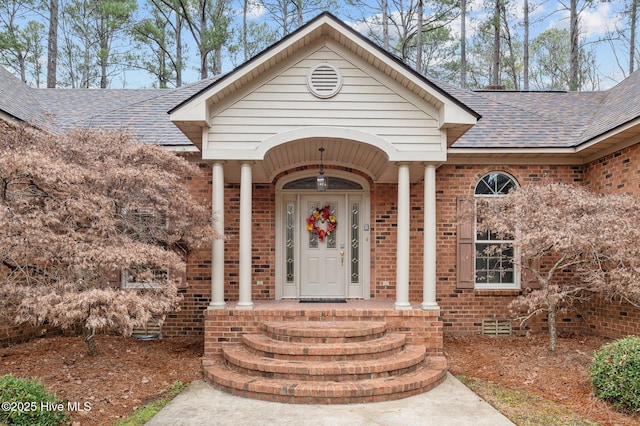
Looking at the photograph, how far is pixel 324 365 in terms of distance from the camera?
571 centimetres

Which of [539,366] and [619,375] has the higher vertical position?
[619,375]

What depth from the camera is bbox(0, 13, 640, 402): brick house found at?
682 centimetres

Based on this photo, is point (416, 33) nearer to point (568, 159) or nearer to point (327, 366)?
point (568, 159)

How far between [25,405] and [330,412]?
2.79 meters

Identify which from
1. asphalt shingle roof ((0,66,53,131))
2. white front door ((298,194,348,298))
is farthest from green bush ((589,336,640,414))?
asphalt shingle roof ((0,66,53,131))

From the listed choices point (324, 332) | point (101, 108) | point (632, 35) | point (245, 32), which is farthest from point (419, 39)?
point (324, 332)

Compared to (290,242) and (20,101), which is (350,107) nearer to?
(290,242)

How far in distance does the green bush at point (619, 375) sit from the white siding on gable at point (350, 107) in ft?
11.0

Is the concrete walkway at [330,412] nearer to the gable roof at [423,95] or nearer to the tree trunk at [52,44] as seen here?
the gable roof at [423,95]

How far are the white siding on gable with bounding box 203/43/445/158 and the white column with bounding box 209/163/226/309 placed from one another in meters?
1.05

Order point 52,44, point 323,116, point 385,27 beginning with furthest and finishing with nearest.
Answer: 1. point 385,27
2. point 52,44
3. point 323,116

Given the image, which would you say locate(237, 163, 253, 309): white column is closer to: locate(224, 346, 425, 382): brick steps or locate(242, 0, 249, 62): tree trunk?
locate(224, 346, 425, 382): brick steps

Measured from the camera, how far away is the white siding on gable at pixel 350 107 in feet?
22.9

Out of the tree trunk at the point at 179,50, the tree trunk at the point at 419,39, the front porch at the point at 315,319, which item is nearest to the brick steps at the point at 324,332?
the front porch at the point at 315,319
